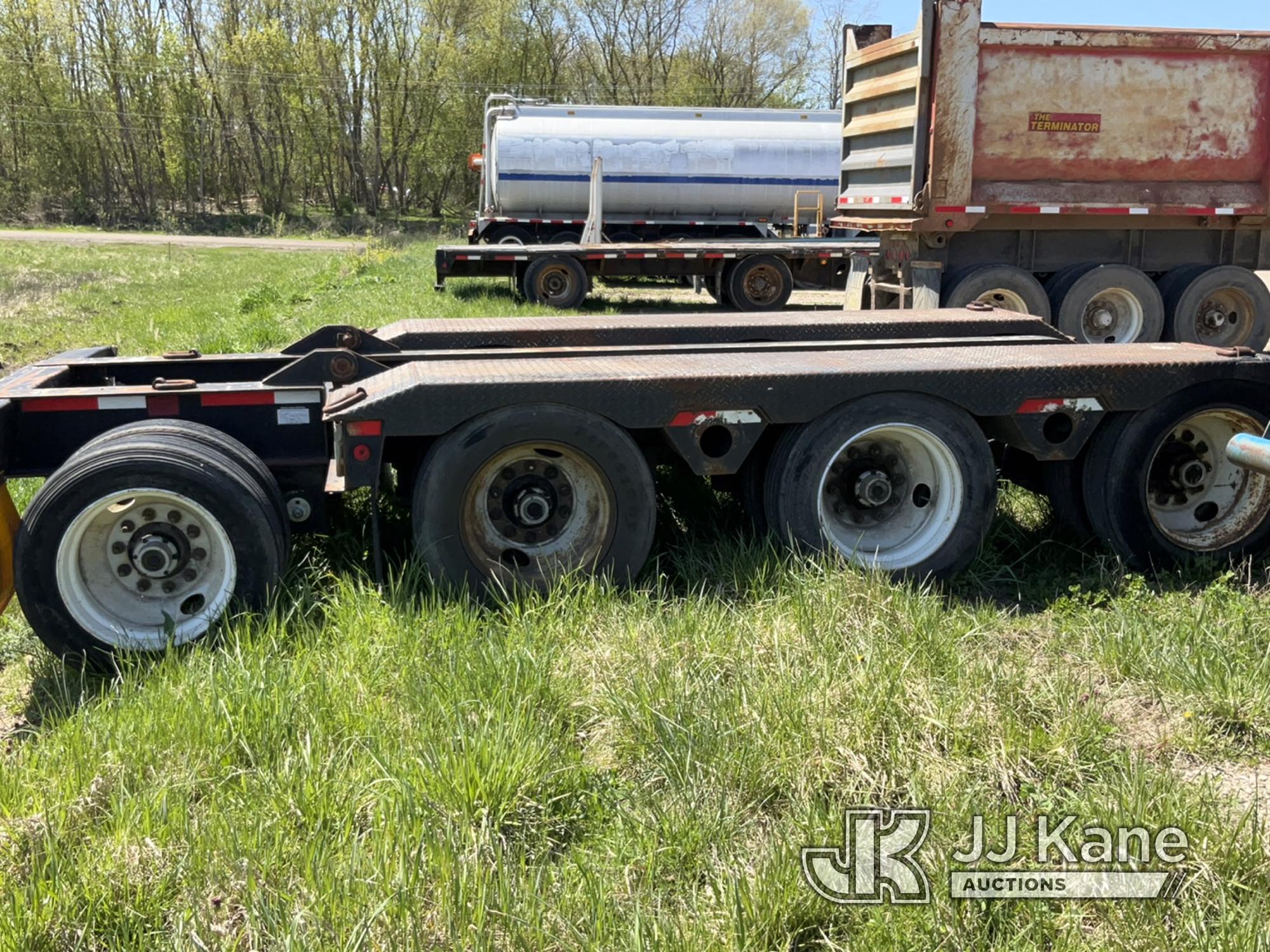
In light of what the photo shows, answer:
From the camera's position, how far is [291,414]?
4.79 m

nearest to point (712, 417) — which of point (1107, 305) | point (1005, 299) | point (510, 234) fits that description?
point (1005, 299)

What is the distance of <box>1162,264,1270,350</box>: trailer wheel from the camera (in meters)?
11.3

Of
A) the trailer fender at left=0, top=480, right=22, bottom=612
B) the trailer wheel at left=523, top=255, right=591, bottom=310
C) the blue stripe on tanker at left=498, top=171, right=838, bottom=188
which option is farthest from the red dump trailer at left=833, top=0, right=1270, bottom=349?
the blue stripe on tanker at left=498, top=171, right=838, bottom=188

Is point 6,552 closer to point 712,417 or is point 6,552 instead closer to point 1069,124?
point 712,417

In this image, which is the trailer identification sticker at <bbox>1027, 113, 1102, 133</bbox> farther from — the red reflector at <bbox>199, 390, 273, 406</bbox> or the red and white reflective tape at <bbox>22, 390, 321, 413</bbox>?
the red reflector at <bbox>199, 390, 273, 406</bbox>

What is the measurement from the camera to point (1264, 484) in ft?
17.0

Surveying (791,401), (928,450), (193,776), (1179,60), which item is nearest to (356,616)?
(193,776)

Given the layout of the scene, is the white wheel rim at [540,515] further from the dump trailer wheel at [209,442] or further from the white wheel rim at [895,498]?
the white wheel rim at [895,498]

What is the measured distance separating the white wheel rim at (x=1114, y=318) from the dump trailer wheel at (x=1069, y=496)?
652cm

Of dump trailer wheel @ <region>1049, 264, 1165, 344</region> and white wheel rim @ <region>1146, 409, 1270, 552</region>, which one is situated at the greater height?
dump trailer wheel @ <region>1049, 264, 1165, 344</region>

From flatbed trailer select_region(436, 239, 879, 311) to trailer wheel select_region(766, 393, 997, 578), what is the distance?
470 inches

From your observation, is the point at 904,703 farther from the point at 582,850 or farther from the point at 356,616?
the point at 356,616

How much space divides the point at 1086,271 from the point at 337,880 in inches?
407

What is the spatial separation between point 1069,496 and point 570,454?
7.99ft
